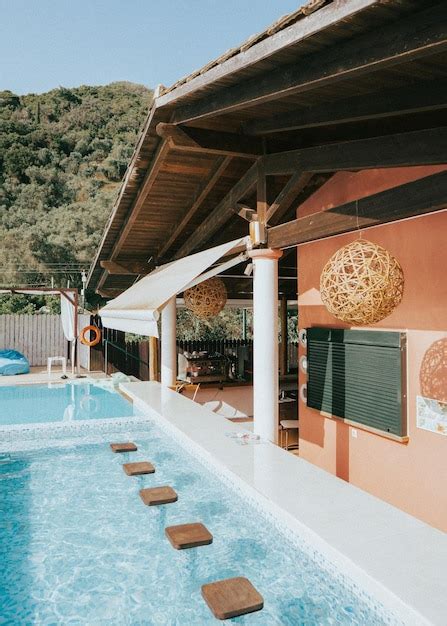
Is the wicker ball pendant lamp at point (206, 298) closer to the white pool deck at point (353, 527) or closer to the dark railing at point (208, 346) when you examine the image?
the white pool deck at point (353, 527)

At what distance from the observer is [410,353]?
7.76 metres

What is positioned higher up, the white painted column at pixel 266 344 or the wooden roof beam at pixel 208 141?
the wooden roof beam at pixel 208 141

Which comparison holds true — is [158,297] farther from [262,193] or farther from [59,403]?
[59,403]

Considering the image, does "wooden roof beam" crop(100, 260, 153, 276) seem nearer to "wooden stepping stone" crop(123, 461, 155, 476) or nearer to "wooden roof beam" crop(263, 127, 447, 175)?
"wooden stepping stone" crop(123, 461, 155, 476)

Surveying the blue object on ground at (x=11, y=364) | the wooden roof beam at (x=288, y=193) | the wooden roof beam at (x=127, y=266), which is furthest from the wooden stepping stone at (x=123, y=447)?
the blue object on ground at (x=11, y=364)

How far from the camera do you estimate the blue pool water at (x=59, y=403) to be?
14.8 m

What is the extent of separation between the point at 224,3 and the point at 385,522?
71657mm

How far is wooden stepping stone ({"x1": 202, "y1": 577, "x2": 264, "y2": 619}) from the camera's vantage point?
491 centimetres

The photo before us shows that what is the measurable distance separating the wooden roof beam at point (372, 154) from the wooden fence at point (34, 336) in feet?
75.8

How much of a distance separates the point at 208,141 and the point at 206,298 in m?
4.96

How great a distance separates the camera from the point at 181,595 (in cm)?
546

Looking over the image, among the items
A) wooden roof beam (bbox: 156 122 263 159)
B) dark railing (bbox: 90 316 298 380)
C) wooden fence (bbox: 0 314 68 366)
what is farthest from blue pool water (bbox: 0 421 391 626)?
wooden fence (bbox: 0 314 68 366)

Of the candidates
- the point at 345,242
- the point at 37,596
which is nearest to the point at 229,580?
the point at 37,596

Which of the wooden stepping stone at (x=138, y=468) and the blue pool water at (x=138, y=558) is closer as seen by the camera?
the blue pool water at (x=138, y=558)
